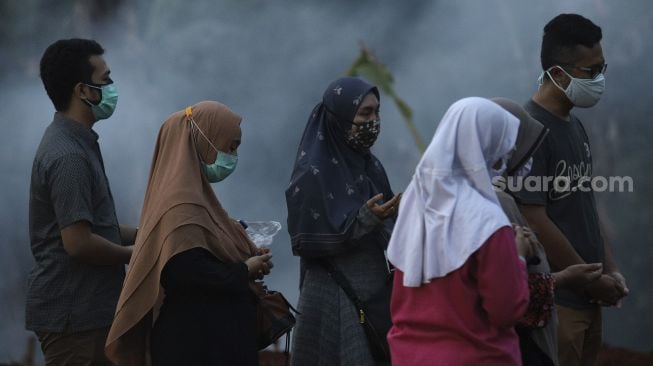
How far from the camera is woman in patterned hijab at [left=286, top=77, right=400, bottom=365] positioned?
4.76 m

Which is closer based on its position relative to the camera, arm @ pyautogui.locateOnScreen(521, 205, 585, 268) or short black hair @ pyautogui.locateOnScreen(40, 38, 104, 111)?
arm @ pyautogui.locateOnScreen(521, 205, 585, 268)

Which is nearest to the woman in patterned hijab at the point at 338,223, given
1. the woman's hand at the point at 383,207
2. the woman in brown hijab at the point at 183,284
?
the woman's hand at the point at 383,207

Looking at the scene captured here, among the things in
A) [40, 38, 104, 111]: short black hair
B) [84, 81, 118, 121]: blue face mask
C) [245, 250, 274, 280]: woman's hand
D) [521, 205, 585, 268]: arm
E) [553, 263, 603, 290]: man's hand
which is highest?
[40, 38, 104, 111]: short black hair

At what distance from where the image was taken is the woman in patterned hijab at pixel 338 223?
187 inches

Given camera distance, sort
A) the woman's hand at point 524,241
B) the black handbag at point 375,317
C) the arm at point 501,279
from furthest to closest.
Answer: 1. the black handbag at point 375,317
2. the woman's hand at point 524,241
3. the arm at point 501,279

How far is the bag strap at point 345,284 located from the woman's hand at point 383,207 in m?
0.30

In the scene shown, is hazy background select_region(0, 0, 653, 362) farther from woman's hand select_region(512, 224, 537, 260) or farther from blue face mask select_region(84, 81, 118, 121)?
woman's hand select_region(512, 224, 537, 260)

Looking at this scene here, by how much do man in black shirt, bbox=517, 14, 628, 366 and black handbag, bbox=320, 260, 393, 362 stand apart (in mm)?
660

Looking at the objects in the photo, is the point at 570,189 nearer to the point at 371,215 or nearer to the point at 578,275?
the point at 578,275

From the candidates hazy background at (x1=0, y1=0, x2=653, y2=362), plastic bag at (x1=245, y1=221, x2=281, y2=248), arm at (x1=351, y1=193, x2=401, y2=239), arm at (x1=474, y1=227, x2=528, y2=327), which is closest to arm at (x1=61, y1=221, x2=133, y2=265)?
plastic bag at (x1=245, y1=221, x2=281, y2=248)

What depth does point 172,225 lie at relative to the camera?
14.6 ft

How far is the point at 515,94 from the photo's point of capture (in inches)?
273

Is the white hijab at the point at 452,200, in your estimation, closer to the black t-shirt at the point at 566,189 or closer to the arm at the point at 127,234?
the black t-shirt at the point at 566,189

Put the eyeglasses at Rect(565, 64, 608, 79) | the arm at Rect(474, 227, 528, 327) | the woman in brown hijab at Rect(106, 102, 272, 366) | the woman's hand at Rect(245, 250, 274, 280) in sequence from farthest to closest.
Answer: the eyeglasses at Rect(565, 64, 608, 79) → the woman's hand at Rect(245, 250, 274, 280) → the woman in brown hijab at Rect(106, 102, 272, 366) → the arm at Rect(474, 227, 528, 327)
